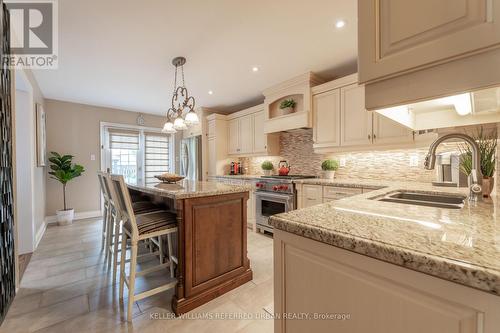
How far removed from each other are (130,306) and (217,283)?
0.65 m

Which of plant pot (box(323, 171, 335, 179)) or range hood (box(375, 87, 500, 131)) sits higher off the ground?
range hood (box(375, 87, 500, 131))

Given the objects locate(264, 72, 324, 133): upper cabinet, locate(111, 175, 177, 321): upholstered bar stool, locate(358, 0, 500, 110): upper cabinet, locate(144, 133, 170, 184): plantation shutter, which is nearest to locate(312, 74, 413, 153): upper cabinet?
locate(264, 72, 324, 133): upper cabinet

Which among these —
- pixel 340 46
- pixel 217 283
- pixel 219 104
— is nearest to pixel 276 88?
pixel 340 46

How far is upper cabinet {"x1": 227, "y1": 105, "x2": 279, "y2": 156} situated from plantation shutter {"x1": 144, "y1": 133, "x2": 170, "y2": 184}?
6.49ft

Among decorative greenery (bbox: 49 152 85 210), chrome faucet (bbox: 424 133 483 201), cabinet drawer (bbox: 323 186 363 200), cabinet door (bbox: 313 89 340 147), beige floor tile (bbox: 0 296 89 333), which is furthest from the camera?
decorative greenery (bbox: 49 152 85 210)

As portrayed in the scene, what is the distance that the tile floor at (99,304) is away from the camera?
59.3 inches

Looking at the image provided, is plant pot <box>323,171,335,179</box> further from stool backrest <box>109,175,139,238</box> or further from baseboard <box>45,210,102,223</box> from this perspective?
baseboard <box>45,210,102,223</box>

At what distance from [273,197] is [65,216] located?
12.8ft

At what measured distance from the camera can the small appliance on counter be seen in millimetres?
1651

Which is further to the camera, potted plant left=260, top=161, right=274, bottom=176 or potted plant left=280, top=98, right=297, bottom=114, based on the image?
potted plant left=260, top=161, right=274, bottom=176

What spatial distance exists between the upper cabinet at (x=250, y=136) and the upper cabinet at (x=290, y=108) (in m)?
0.27

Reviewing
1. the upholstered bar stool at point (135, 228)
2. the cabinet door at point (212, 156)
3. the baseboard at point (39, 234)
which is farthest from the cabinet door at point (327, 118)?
the baseboard at point (39, 234)

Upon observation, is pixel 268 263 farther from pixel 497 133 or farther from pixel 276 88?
pixel 276 88

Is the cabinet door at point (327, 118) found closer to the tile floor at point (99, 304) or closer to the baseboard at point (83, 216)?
the tile floor at point (99, 304)
